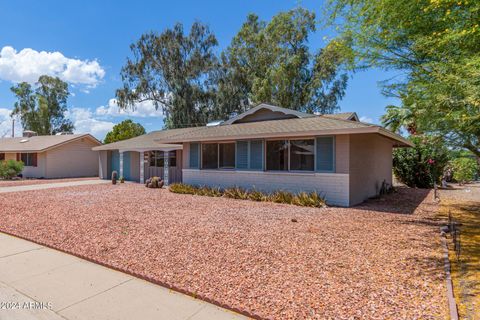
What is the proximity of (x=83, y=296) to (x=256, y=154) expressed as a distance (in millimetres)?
9731

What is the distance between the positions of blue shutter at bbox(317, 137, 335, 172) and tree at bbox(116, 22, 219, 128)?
21750mm

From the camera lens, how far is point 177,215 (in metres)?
8.73

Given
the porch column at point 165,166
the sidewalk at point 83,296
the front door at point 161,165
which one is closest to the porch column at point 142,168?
the front door at point 161,165

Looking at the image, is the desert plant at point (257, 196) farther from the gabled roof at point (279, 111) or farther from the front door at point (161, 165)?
the front door at point (161, 165)

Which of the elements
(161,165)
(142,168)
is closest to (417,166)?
(161,165)

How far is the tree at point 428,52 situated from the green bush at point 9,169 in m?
26.4

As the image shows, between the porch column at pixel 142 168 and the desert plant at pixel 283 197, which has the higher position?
the porch column at pixel 142 168

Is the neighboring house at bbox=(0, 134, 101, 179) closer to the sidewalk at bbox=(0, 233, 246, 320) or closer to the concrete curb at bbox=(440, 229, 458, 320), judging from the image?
the sidewalk at bbox=(0, 233, 246, 320)

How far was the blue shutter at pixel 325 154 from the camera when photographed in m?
10.8

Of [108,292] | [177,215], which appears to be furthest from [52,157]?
[108,292]

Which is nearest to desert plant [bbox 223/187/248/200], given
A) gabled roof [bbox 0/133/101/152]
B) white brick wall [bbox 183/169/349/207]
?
white brick wall [bbox 183/169/349/207]

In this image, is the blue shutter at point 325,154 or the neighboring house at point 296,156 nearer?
the neighboring house at point 296,156

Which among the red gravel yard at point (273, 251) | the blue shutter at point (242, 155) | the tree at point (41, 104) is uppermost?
the tree at point (41, 104)

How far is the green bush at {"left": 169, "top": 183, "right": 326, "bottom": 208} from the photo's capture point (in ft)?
34.8
